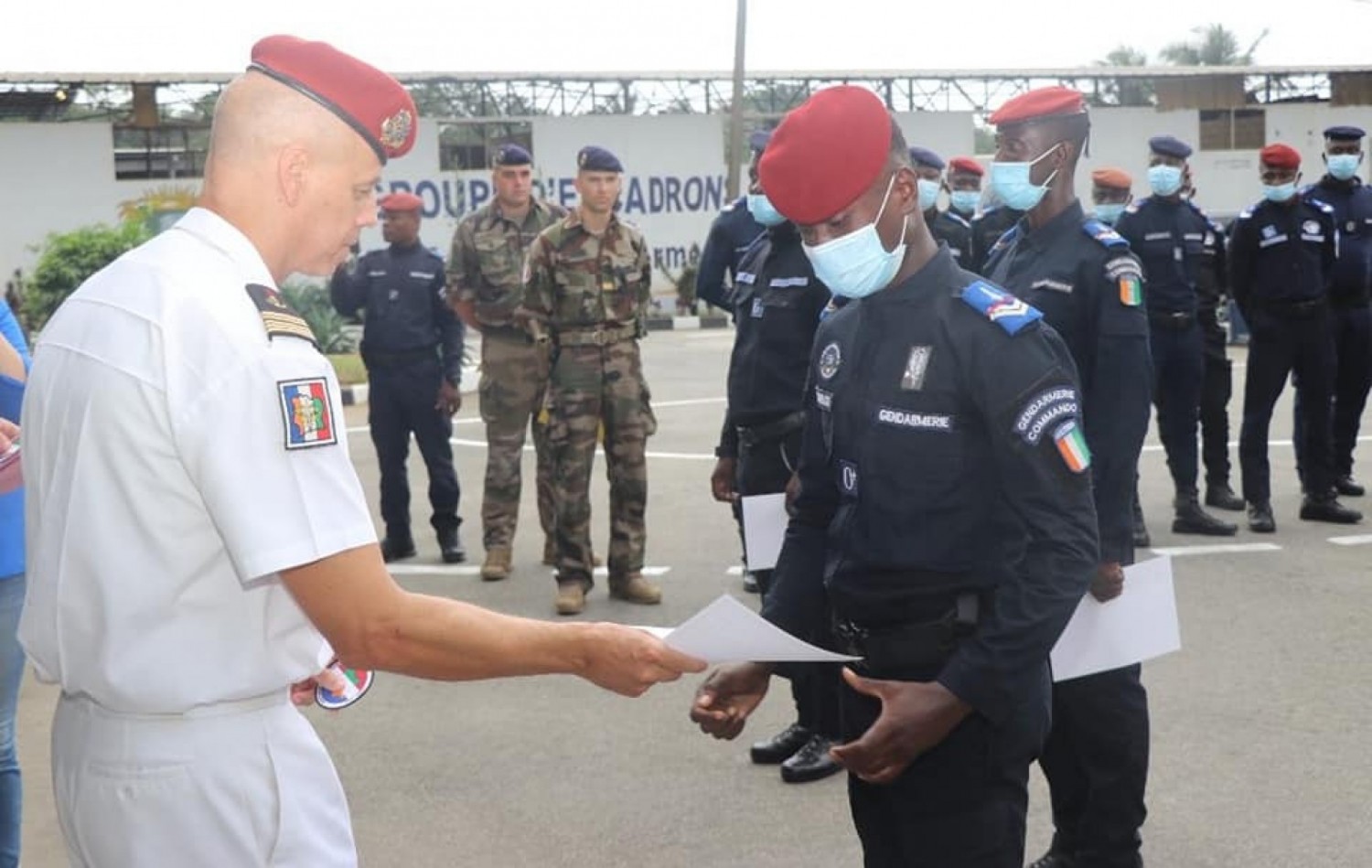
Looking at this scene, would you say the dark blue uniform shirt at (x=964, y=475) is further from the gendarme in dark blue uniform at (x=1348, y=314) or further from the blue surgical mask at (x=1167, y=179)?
the gendarme in dark blue uniform at (x=1348, y=314)

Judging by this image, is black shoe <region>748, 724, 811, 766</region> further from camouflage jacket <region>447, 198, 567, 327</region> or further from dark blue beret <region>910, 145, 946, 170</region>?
dark blue beret <region>910, 145, 946, 170</region>

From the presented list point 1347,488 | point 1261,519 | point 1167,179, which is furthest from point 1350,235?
point 1261,519

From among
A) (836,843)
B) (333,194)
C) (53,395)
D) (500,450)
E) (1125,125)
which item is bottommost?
(836,843)

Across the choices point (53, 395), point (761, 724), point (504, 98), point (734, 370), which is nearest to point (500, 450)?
point (734, 370)

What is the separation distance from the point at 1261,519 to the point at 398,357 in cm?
491

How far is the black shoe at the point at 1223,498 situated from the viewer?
881 cm

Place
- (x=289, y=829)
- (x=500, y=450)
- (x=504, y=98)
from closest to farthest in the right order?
(x=289, y=829), (x=500, y=450), (x=504, y=98)

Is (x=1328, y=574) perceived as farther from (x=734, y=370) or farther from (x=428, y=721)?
(x=428, y=721)

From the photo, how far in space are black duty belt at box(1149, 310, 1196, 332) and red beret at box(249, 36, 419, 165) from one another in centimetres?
687

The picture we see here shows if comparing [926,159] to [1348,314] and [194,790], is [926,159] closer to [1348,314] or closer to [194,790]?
[1348,314]

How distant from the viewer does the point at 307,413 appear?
1848 mm

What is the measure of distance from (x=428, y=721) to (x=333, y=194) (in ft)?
→ 12.5

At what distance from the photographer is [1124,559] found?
12.5 ft

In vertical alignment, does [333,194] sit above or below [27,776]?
above
